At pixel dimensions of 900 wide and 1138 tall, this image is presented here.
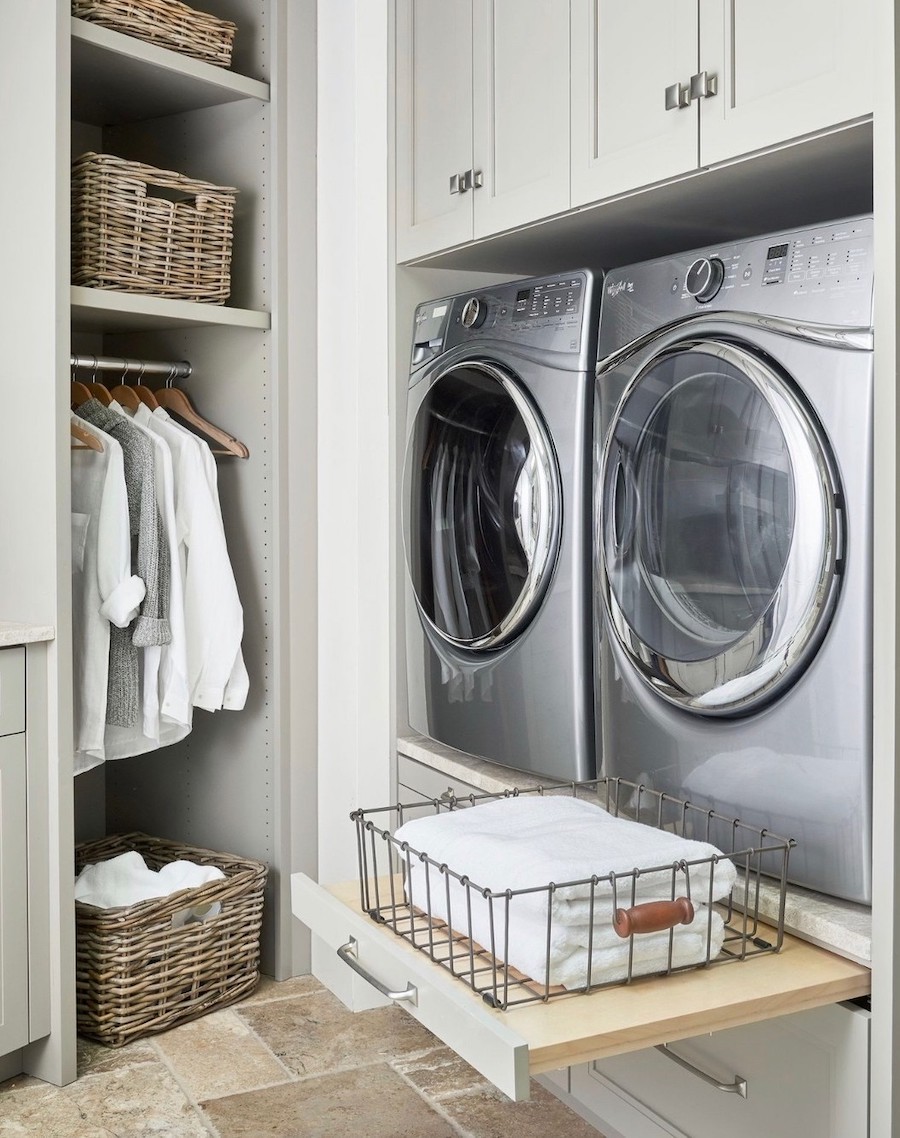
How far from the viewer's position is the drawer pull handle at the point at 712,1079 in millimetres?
1479

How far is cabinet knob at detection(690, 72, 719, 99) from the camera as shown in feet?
5.09

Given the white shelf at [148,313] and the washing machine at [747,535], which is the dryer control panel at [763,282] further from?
the white shelf at [148,313]

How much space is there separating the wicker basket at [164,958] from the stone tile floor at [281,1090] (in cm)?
5

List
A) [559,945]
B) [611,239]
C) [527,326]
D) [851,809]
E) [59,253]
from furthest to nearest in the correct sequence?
[59,253] < [611,239] < [527,326] < [851,809] < [559,945]

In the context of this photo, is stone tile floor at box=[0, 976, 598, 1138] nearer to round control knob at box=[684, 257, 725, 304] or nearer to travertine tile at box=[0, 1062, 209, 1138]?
travertine tile at box=[0, 1062, 209, 1138]

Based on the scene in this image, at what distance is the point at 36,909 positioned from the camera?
7.39 ft

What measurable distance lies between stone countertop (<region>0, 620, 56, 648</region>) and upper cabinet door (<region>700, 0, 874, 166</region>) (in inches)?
59.3

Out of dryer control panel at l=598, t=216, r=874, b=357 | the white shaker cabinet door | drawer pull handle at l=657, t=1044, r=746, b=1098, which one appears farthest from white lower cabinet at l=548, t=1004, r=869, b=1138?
the white shaker cabinet door

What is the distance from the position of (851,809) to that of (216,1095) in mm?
1447

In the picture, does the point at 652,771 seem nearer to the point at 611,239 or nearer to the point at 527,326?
the point at 527,326

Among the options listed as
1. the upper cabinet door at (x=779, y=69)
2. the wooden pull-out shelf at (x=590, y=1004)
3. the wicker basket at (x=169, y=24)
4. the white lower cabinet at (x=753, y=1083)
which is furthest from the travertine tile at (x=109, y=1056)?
the wicker basket at (x=169, y=24)

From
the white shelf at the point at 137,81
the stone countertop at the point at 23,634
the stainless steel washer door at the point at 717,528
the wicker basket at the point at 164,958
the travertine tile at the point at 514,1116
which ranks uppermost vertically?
the white shelf at the point at 137,81

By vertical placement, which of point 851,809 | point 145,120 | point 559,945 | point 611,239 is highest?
point 145,120

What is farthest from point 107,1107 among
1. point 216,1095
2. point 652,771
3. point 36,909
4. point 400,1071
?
point 652,771
